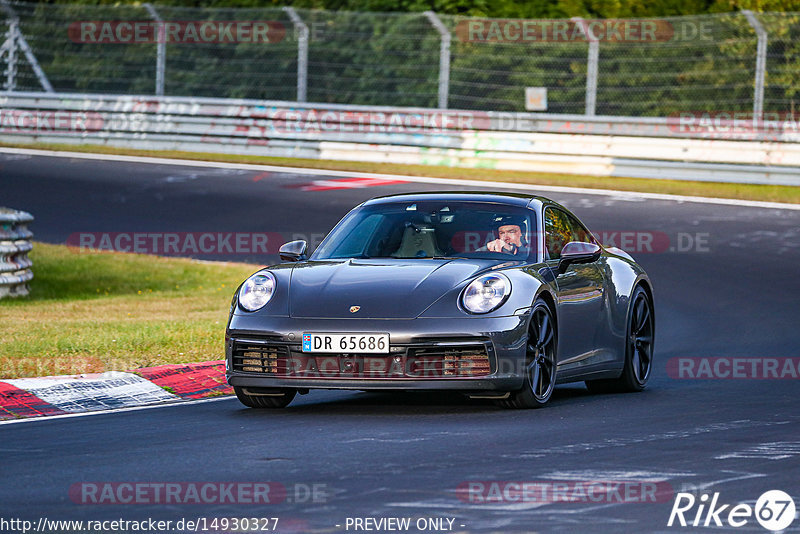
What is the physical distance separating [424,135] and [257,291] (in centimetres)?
1693

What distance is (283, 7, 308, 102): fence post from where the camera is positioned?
2661cm

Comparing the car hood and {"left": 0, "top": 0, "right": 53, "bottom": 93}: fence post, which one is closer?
the car hood

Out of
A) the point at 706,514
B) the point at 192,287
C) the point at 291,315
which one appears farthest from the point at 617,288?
the point at 192,287

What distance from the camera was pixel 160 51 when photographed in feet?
91.1

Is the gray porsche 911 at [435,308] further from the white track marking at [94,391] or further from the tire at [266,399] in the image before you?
the white track marking at [94,391]

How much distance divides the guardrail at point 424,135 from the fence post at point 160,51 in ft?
Answer: 2.13

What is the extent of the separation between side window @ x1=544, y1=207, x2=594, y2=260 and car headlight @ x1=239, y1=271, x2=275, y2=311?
1.78m

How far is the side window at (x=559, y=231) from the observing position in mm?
9430

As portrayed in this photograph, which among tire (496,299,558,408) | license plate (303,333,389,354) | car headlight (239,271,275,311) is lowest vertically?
tire (496,299,558,408)

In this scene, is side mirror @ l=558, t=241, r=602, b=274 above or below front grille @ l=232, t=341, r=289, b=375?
above

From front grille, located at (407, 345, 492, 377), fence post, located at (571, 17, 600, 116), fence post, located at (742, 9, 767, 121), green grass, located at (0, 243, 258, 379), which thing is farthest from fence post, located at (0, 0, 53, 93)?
front grille, located at (407, 345, 492, 377)

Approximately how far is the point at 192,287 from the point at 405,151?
31.8 ft

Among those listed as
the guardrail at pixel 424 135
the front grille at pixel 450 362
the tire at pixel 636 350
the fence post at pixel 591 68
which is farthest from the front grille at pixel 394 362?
the fence post at pixel 591 68

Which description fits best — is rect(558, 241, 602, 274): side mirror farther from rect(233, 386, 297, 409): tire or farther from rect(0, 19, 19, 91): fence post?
rect(0, 19, 19, 91): fence post
